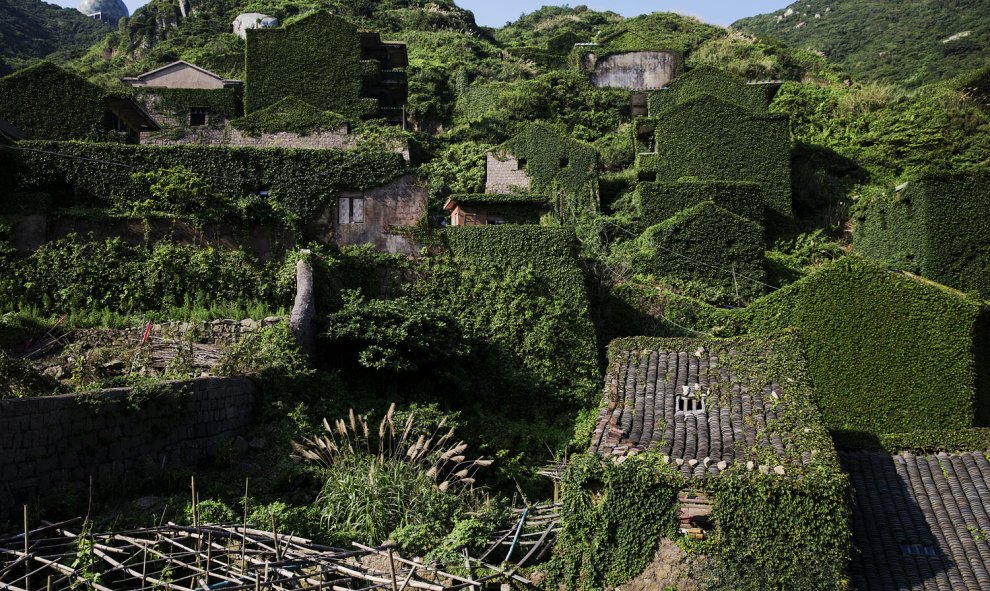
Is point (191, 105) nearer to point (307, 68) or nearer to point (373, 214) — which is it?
point (307, 68)

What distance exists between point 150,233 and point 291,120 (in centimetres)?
1312

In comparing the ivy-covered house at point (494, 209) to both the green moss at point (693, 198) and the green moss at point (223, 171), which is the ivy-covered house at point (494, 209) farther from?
the green moss at point (223, 171)

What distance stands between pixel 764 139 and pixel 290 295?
806 inches

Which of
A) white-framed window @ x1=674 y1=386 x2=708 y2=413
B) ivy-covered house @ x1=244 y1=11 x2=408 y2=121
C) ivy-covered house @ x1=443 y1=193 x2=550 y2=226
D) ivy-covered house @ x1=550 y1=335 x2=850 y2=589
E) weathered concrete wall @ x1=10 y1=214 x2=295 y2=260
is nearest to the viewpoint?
ivy-covered house @ x1=550 y1=335 x2=850 y2=589

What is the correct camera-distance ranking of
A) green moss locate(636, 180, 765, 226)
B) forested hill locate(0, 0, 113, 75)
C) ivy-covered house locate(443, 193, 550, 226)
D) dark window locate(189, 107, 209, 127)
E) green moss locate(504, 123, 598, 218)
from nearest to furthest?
ivy-covered house locate(443, 193, 550, 226), green moss locate(636, 180, 765, 226), green moss locate(504, 123, 598, 218), dark window locate(189, 107, 209, 127), forested hill locate(0, 0, 113, 75)

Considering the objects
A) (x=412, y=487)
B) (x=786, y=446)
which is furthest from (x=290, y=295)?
(x=786, y=446)

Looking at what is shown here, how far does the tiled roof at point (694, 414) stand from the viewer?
993cm

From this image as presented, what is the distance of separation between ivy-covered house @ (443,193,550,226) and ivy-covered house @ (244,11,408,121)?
1058cm

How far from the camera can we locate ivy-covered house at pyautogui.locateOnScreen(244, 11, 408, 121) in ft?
118

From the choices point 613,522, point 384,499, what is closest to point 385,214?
point 384,499

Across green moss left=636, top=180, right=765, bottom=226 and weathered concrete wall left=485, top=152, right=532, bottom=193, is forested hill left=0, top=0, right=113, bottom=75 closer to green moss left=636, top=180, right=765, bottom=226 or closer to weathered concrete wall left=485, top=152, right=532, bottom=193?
weathered concrete wall left=485, top=152, right=532, bottom=193

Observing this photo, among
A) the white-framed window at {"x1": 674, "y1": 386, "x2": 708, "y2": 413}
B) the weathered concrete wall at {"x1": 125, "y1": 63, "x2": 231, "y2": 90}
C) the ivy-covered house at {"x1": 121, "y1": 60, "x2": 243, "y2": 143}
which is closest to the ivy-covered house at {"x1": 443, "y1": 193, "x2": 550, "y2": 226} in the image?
the ivy-covered house at {"x1": 121, "y1": 60, "x2": 243, "y2": 143}

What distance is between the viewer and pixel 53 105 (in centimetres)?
3038

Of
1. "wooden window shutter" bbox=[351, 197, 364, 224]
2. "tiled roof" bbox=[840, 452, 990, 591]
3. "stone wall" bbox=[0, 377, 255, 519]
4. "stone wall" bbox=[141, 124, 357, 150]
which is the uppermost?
"stone wall" bbox=[141, 124, 357, 150]
